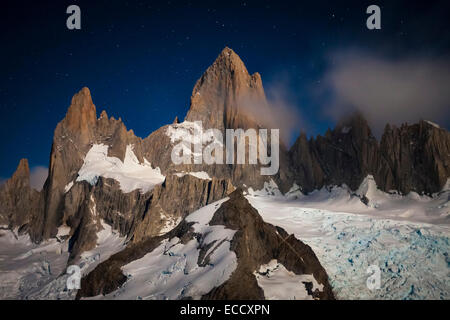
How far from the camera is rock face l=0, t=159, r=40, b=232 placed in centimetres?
11788

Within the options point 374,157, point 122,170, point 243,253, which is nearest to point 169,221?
point 122,170

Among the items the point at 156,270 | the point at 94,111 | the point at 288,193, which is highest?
the point at 94,111

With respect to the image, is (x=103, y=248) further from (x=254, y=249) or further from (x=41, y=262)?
(x=254, y=249)

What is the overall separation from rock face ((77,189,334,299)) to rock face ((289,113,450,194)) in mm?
82513

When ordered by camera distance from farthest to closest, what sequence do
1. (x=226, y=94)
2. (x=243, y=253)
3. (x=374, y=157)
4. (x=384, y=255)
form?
(x=226, y=94), (x=374, y=157), (x=384, y=255), (x=243, y=253)

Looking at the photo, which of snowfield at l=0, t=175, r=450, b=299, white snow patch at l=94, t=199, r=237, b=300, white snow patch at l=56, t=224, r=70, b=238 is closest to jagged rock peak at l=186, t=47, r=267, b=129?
snowfield at l=0, t=175, r=450, b=299

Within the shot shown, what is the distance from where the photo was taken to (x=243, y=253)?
38062 millimetres

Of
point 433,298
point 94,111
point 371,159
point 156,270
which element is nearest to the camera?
point 156,270

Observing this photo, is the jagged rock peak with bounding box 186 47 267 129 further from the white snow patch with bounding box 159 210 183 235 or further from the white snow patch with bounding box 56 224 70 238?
the white snow patch with bounding box 56 224 70 238

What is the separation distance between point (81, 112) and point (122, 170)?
86.0 ft
